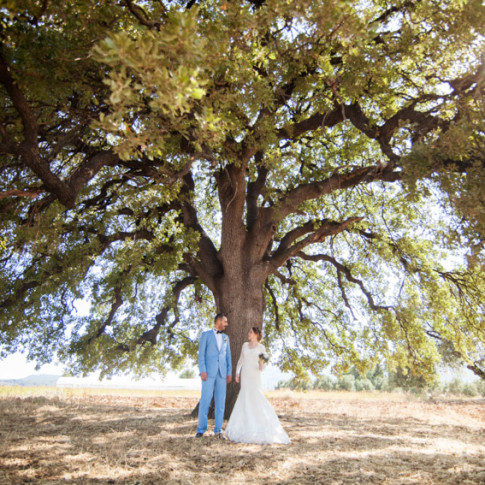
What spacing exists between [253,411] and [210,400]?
65 centimetres

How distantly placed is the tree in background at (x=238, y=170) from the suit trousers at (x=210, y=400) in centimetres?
132

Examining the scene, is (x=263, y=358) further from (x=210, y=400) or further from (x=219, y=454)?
(x=219, y=454)

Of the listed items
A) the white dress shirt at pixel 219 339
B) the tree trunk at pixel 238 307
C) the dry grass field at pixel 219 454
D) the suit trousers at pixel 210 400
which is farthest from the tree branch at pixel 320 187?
the dry grass field at pixel 219 454

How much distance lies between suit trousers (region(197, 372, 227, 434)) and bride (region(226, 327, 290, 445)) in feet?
0.57

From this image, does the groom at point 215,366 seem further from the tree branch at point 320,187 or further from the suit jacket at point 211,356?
the tree branch at point 320,187

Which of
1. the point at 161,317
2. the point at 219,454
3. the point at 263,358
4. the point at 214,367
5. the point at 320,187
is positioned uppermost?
the point at 320,187

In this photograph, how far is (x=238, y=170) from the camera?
7914mm

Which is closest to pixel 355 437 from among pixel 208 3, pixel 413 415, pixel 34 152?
pixel 413 415

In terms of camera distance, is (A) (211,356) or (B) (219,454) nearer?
(B) (219,454)

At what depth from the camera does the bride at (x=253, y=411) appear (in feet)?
18.2

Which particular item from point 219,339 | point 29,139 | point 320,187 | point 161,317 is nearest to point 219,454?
point 219,339

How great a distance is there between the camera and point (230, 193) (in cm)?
852

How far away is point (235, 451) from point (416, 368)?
7.03 meters

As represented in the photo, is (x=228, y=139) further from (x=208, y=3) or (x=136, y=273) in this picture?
(x=136, y=273)
